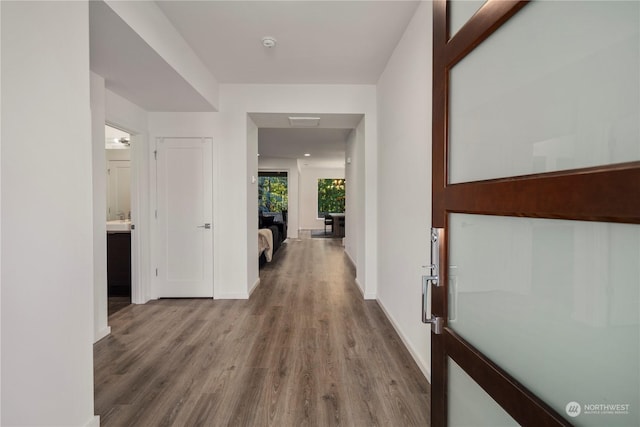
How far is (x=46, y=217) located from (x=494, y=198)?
5.66 ft

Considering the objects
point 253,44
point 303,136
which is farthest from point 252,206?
point 303,136

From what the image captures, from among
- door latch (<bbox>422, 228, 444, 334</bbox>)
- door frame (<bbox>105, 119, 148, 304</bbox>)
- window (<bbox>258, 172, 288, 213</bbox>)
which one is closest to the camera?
door latch (<bbox>422, 228, 444, 334</bbox>)

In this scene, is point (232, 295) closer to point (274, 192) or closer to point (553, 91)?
point (553, 91)

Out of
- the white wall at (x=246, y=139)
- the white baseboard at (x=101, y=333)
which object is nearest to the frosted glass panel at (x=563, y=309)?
→ the white wall at (x=246, y=139)

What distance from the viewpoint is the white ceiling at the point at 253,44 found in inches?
88.4

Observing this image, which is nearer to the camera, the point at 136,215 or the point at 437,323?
the point at 437,323

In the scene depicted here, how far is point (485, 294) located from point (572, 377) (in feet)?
1.01

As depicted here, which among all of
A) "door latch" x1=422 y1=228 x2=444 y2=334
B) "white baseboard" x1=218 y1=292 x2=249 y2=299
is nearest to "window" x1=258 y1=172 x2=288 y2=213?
"white baseboard" x1=218 y1=292 x2=249 y2=299

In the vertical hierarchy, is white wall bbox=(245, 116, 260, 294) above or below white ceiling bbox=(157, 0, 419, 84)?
below

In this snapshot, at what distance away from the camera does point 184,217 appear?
3.88 metres

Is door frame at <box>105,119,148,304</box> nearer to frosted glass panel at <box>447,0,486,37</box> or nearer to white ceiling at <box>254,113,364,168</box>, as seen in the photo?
white ceiling at <box>254,113,364,168</box>

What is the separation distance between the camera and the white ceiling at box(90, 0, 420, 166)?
2.24 meters

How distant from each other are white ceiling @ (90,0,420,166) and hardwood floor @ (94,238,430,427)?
235cm

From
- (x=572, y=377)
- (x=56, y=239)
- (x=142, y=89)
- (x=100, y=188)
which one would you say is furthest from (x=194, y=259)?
(x=572, y=377)
